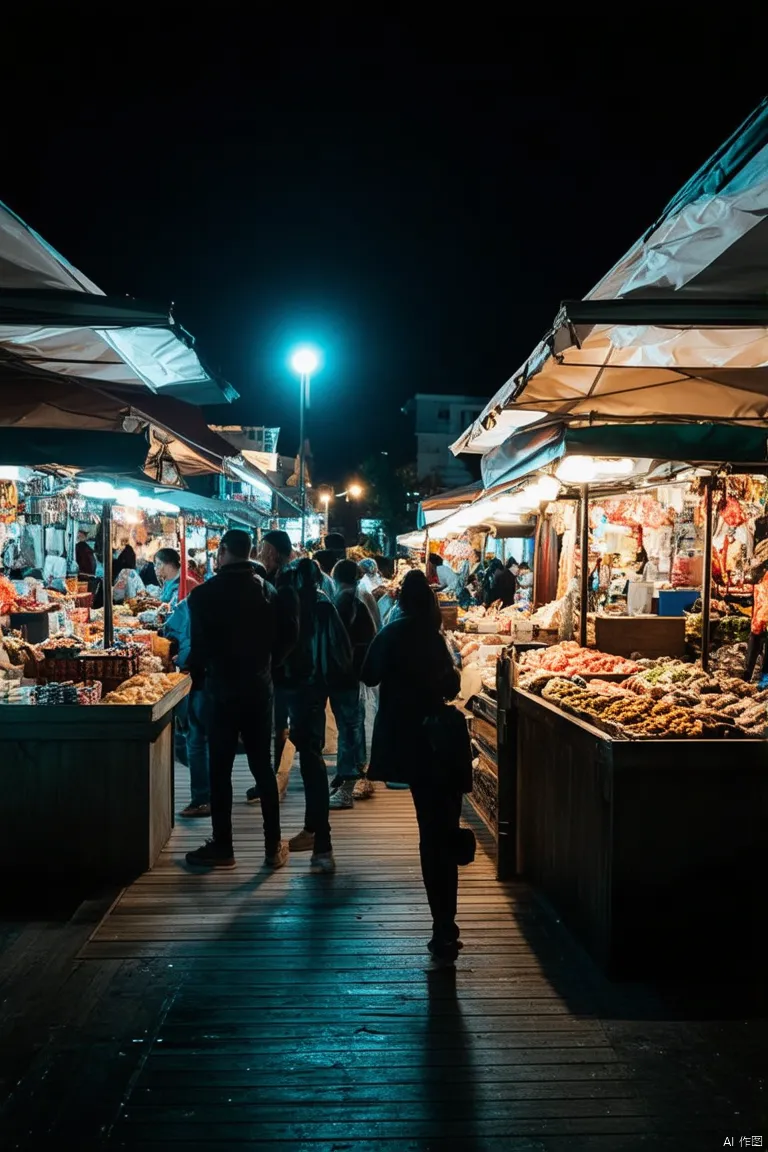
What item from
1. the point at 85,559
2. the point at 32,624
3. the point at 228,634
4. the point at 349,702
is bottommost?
the point at 349,702

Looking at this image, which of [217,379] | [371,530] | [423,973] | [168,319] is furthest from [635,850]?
[371,530]

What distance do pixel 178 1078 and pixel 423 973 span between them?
1.46 meters

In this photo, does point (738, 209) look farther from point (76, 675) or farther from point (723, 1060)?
point (76, 675)

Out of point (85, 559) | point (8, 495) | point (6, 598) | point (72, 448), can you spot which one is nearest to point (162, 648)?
Result: point (72, 448)

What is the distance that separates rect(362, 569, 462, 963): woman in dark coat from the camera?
443 cm

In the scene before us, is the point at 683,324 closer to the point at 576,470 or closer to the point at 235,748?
the point at 576,470

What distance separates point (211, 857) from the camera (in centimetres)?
580

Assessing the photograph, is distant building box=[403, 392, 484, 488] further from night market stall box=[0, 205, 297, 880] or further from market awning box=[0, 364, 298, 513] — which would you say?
night market stall box=[0, 205, 297, 880]

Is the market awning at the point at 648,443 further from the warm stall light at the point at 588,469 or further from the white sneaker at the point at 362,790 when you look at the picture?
the white sneaker at the point at 362,790

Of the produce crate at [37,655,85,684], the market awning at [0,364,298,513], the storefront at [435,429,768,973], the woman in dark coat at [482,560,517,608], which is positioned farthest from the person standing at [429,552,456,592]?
the produce crate at [37,655,85,684]

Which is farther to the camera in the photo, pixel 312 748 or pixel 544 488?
pixel 544 488

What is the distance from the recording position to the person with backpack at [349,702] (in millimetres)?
7535

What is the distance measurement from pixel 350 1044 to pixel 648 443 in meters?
4.52

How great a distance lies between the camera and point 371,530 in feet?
188
